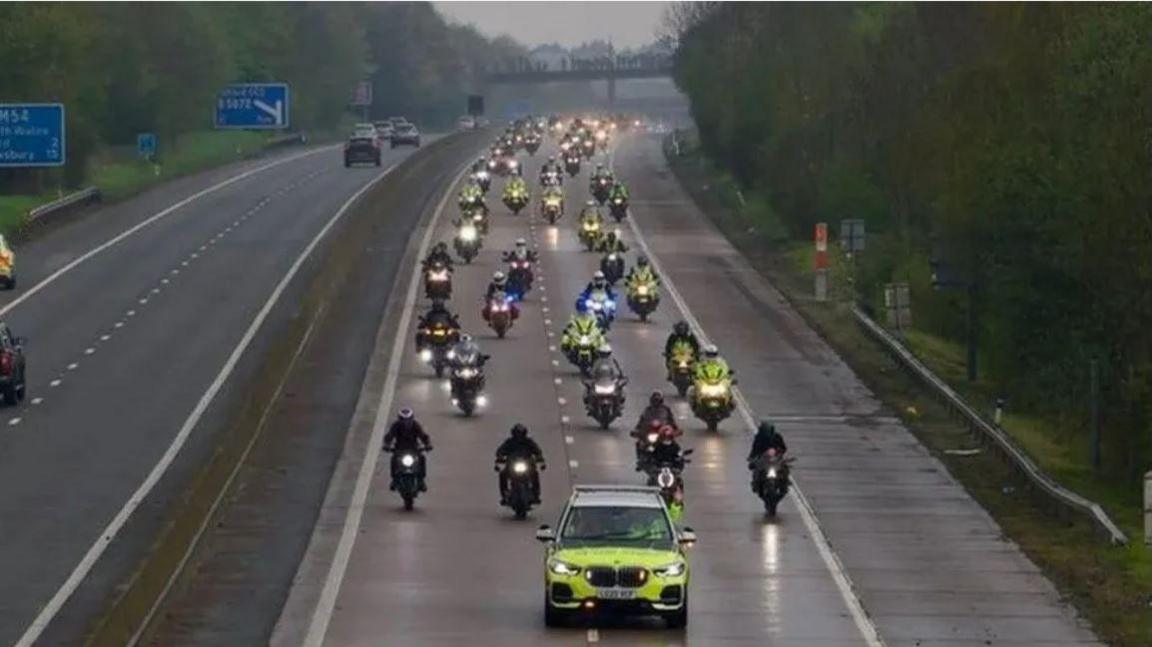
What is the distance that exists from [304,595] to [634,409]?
2074cm

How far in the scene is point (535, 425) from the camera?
162ft

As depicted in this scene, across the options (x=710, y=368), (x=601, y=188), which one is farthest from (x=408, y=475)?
(x=601, y=188)

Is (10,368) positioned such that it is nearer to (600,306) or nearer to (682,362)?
(682,362)

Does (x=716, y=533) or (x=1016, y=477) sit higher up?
(x=716, y=533)

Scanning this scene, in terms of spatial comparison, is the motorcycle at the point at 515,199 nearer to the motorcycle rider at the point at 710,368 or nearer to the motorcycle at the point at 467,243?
the motorcycle at the point at 467,243

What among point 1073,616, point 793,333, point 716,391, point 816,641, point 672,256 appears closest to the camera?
point 816,641

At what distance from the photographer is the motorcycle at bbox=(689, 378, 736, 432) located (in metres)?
48.5

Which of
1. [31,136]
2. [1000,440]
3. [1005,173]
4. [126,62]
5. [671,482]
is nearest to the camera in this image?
[671,482]

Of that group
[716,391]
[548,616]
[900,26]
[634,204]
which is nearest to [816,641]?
[548,616]

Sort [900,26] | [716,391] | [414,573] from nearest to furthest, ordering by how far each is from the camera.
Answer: [414,573], [716,391], [900,26]

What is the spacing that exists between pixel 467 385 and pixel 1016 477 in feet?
34.7

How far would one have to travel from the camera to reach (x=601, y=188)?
110 m

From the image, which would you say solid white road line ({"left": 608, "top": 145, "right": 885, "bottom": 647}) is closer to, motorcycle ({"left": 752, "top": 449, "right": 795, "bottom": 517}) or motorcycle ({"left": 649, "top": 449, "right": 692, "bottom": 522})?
motorcycle ({"left": 752, "top": 449, "right": 795, "bottom": 517})

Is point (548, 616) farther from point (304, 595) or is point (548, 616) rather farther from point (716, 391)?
point (716, 391)
